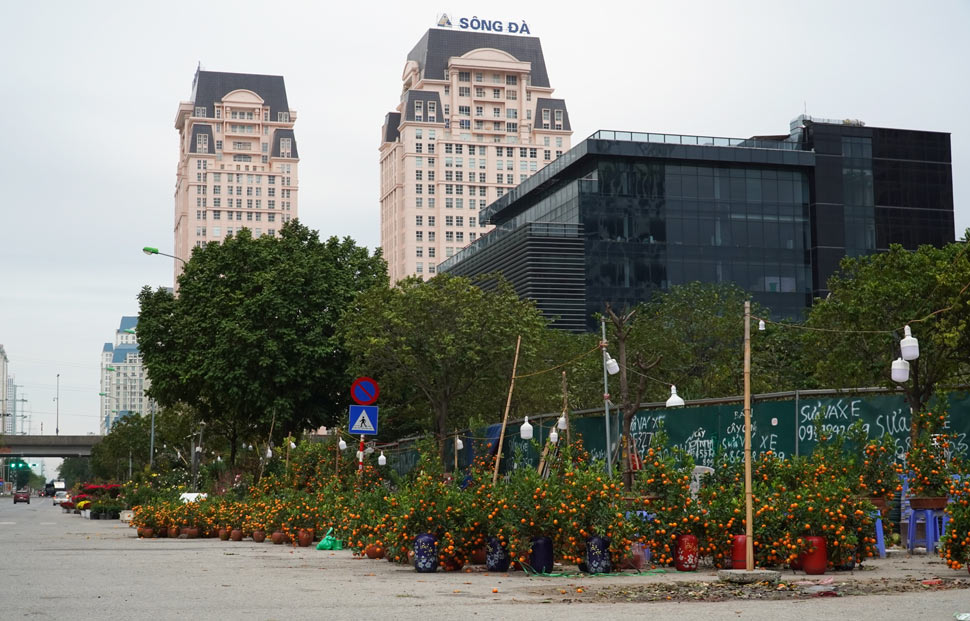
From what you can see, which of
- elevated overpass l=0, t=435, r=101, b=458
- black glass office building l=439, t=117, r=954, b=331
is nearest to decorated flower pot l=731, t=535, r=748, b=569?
black glass office building l=439, t=117, r=954, b=331

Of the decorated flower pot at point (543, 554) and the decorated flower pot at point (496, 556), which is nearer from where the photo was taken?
the decorated flower pot at point (543, 554)

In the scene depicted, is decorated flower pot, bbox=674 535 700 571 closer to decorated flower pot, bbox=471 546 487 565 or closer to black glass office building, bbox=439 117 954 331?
decorated flower pot, bbox=471 546 487 565

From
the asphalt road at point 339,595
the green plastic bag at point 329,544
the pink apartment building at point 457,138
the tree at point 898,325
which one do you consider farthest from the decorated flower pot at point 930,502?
the pink apartment building at point 457,138

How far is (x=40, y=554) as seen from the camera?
20562 millimetres

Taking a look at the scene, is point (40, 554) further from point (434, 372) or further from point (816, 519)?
point (434, 372)

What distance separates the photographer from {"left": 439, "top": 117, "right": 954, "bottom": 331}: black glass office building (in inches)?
3366

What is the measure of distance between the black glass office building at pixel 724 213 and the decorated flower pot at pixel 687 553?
66.6 meters

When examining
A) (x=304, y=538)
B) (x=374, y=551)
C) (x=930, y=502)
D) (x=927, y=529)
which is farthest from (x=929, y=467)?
(x=304, y=538)

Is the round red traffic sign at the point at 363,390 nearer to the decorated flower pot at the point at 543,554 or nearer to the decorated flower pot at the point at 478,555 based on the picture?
the decorated flower pot at the point at 478,555

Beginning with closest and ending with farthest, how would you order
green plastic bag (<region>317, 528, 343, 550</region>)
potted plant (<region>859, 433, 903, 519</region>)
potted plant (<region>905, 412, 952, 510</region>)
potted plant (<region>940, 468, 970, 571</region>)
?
potted plant (<region>940, 468, 970, 571</region>)
potted plant (<region>905, 412, 952, 510</region>)
potted plant (<region>859, 433, 903, 519</region>)
green plastic bag (<region>317, 528, 343, 550</region>)

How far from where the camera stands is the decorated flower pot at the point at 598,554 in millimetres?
14227

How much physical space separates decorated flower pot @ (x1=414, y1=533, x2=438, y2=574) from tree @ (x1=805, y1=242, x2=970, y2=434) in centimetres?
908

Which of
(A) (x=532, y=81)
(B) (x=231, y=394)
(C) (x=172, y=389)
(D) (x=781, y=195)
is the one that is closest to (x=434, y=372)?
(B) (x=231, y=394)

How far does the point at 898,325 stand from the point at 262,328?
21.2 metres
